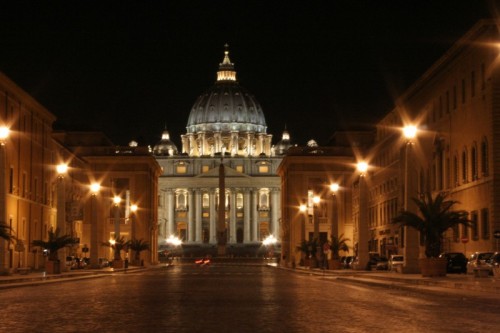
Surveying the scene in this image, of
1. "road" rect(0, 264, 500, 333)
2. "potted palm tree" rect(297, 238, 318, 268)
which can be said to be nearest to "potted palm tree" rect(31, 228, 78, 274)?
"road" rect(0, 264, 500, 333)

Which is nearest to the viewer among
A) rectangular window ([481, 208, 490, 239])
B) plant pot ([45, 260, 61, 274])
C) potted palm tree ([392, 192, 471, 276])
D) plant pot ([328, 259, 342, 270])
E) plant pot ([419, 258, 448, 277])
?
plant pot ([419, 258, 448, 277])

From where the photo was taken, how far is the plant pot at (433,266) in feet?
141

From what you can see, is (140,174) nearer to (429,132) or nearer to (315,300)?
(429,132)

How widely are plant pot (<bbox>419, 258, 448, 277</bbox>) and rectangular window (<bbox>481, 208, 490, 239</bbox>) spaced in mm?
11125

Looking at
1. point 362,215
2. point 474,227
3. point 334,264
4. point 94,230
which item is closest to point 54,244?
→ point 94,230

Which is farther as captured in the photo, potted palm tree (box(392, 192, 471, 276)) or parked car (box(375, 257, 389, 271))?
parked car (box(375, 257, 389, 271))

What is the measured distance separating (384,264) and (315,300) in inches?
1628

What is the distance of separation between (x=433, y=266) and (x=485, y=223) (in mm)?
12384

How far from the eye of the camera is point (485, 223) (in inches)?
2142

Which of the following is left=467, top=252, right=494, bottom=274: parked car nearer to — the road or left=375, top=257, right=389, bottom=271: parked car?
left=375, top=257, right=389, bottom=271: parked car

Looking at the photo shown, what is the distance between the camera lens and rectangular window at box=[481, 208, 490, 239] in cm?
5367

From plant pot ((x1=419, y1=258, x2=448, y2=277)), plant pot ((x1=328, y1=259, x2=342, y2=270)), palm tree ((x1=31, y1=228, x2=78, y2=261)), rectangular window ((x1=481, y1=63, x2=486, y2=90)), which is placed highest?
rectangular window ((x1=481, y1=63, x2=486, y2=90))

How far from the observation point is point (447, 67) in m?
65.1

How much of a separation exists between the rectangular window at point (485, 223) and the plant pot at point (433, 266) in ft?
36.5
